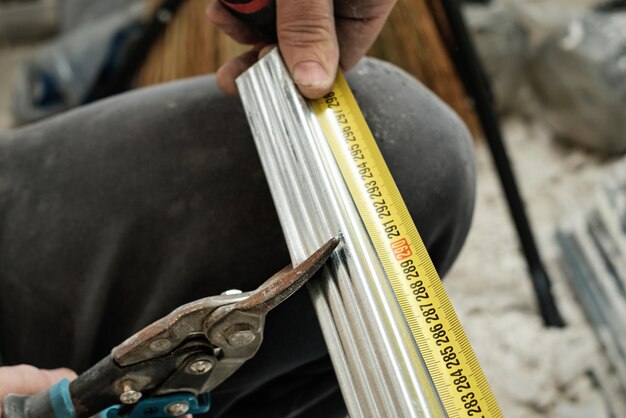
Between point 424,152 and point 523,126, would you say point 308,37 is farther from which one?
point 523,126

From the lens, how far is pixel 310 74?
450mm

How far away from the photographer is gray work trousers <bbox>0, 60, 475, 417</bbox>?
50cm

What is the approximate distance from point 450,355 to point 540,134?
1.07 m

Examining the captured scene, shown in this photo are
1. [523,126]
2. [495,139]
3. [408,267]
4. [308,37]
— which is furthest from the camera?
[523,126]

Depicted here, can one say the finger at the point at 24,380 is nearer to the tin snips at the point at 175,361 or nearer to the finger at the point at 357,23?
the tin snips at the point at 175,361

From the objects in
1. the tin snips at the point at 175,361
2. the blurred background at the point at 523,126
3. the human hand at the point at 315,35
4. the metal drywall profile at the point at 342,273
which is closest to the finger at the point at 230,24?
the human hand at the point at 315,35

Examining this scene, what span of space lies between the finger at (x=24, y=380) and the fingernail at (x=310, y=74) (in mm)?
236

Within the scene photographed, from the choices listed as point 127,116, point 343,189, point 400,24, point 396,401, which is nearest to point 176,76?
point 400,24

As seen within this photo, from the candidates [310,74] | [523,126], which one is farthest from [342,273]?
[523,126]

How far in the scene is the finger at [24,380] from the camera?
16.0 inches

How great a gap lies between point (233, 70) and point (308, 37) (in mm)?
80

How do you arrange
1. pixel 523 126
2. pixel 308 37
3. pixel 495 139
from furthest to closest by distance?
pixel 523 126 → pixel 495 139 → pixel 308 37

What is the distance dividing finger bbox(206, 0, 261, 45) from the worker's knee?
0.29ft

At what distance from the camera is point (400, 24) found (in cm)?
117
